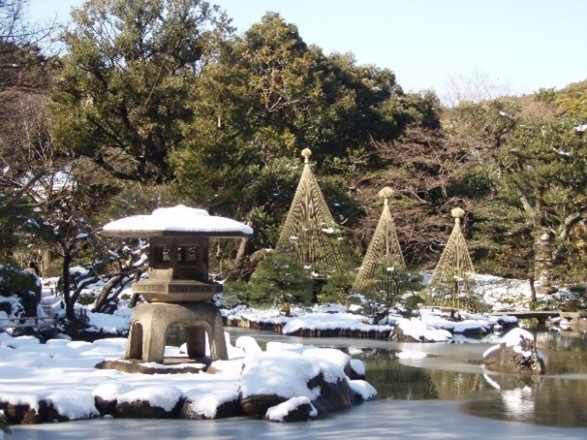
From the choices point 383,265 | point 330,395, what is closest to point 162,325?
point 330,395

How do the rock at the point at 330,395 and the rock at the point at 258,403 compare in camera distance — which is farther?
the rock at the point at 330,395

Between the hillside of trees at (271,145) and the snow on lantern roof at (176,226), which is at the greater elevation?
the hillside of trees at (271,145)

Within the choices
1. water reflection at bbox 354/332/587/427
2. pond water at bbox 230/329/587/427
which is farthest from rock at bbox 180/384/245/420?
water reflection at bbox 354/332/587/427

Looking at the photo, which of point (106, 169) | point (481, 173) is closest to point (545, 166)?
point (481, 173)

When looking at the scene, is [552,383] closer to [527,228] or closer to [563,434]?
[563,434]

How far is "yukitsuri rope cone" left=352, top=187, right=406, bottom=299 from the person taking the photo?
63.1ft

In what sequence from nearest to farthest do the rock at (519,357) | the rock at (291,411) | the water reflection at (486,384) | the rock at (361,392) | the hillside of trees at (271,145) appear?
the rock at (291,411), the water reflection at (486,384), the rock at (361,392), the rock at (519,357), the hillside of trees at (271,145)

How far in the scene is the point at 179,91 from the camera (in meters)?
25.6

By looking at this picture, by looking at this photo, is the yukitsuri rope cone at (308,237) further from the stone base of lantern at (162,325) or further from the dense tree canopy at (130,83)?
the stone base of lantern at (162,325)

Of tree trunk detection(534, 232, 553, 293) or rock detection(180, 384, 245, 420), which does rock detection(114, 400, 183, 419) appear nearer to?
rock detection(180, 384, 245, 420)

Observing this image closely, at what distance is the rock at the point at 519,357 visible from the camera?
12.3m

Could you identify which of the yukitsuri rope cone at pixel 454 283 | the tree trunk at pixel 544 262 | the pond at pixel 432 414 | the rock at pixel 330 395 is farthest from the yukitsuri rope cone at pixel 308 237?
the rock at pixel 330 395

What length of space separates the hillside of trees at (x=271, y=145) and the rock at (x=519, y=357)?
10.7 metres

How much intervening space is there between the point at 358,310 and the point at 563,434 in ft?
38.9
